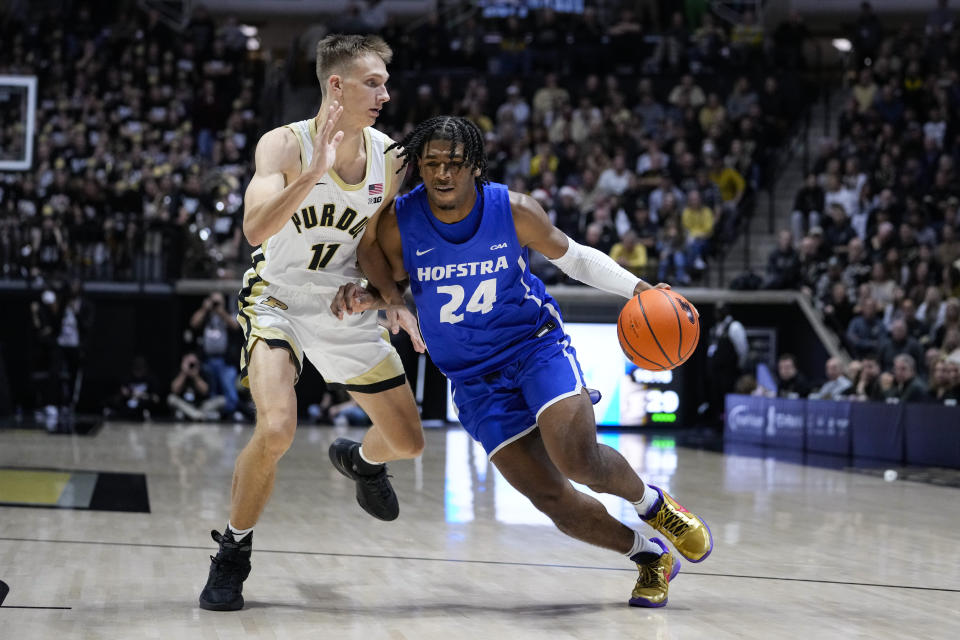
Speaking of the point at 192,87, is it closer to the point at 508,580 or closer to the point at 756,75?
the point at 756,75

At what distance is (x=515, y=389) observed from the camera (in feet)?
15.5

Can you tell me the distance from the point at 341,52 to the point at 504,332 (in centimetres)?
127

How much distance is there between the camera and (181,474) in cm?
955

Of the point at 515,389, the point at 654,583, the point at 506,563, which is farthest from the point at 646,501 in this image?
the point at 506,563

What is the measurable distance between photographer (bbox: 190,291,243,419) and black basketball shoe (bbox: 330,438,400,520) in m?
11.6

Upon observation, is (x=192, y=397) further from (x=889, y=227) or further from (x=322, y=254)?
(x=322, y=254)

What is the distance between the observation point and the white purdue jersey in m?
Result: 4.84

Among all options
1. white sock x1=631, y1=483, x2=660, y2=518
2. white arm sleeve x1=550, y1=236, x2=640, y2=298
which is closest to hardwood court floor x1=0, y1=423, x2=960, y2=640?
white sock x1=631, y1=483, x2=660, y2=518

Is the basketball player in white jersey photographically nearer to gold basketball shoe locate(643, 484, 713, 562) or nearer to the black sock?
the black sock

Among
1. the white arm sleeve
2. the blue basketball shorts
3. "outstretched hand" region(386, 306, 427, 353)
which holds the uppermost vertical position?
the white arm sleeve

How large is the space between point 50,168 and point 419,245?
1685 cm

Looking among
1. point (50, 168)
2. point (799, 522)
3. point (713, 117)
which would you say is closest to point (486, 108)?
point (713, 117)

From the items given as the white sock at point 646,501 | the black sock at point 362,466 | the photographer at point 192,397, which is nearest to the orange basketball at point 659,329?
the white sock at point 646,501

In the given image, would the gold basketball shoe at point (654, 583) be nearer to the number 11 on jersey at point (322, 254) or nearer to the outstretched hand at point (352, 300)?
the outstretched hand at point (352, 300)
